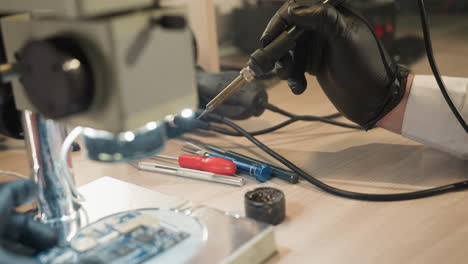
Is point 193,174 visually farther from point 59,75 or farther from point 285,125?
point 59,75

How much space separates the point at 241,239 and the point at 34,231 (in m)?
0.18

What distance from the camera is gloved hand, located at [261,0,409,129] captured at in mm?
611

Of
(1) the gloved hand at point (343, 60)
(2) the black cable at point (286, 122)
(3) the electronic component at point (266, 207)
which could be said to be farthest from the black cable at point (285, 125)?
(3) the electronic component at point (266, 207)

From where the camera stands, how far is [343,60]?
63 centimetres

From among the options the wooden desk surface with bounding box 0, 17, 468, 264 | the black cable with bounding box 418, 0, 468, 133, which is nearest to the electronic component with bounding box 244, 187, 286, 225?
the wooden desk surface with bounding box 0, 17, 468, 264

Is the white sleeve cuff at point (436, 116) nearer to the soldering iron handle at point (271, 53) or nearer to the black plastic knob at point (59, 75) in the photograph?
the soldering iron handle at point (271, 53)

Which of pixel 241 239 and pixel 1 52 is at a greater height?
pixel 1 52

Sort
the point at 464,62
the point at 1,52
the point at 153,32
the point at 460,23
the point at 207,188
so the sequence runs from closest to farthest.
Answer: the point at 153,32 → the point at 1,52 → the point at 207,188 → the point at 464,62 → the point at 460,23

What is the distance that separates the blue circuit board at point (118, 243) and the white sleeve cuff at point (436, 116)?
36cm

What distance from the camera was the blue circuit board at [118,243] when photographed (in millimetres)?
427

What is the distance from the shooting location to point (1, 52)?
482 millimetres

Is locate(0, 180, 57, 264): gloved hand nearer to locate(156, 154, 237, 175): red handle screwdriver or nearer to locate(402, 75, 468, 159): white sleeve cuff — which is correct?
locate(156, 154, 237, 175): red handle screwdriver

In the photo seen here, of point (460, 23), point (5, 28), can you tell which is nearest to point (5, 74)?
point (5, 28)

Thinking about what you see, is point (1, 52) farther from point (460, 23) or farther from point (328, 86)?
point (460, 23)
